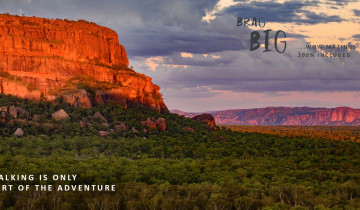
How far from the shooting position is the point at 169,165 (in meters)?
89.9

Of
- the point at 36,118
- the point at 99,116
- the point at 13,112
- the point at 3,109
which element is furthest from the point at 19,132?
the point at 99,116

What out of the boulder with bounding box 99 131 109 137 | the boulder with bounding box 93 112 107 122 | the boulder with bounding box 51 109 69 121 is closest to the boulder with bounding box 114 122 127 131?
the boulder with bounding box 93 112 107 122

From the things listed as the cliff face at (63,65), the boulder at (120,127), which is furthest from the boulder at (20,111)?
the boulder at (120,127)

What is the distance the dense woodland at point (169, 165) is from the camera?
192 feet

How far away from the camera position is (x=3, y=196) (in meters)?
56.5

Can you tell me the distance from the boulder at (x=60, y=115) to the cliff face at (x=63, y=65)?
29.9 feet

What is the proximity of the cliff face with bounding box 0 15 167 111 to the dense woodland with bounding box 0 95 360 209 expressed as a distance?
17.1ft

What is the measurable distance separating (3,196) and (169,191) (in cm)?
2325

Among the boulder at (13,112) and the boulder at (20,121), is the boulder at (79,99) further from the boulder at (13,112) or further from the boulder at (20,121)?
the boulder at (13,112)

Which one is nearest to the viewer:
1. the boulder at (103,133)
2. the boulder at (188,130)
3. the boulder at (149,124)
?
the boulder at (103,133)

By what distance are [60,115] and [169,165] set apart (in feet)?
131

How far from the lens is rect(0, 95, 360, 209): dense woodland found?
58.5 meters

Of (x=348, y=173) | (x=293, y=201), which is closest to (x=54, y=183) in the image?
(x=293, y=201)

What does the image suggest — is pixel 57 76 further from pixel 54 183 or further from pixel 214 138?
pixel 54 183
